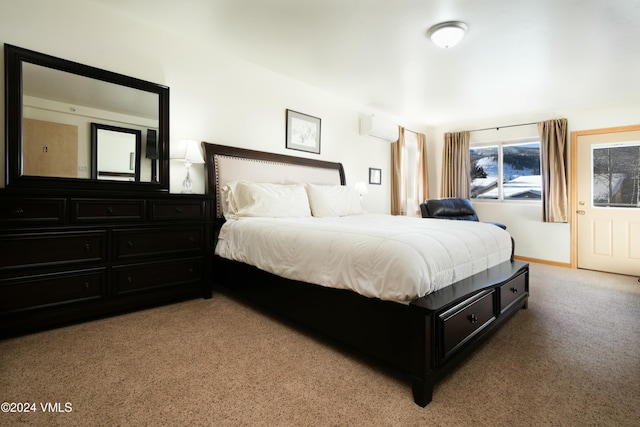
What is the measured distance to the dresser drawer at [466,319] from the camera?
5.06ft

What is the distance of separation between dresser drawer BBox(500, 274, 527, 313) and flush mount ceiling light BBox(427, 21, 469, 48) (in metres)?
2.05

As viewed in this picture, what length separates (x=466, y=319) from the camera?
5.56 ft

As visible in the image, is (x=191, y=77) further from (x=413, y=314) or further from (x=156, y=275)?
(x=413, y=314)

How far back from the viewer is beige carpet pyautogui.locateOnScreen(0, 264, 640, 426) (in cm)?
133

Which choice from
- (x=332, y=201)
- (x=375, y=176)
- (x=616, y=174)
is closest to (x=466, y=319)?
(x=332, y=201)

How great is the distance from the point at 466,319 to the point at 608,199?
4401mm

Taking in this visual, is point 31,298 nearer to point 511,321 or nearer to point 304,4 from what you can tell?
point 304,4

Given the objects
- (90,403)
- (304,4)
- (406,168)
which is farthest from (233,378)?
(406,168)

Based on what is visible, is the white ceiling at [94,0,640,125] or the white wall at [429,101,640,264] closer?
the white ceiling at [94,0,640,125]

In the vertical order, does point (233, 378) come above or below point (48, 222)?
below

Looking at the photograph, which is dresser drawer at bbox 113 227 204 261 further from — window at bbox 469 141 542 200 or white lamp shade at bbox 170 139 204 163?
window at bbox 469 141 542 200

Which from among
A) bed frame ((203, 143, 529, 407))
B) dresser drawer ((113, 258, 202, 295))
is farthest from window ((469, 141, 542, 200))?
dresser drawer ((113, 258, 202, 295))

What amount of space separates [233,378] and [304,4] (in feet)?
8.55

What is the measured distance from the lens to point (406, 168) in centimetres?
564
